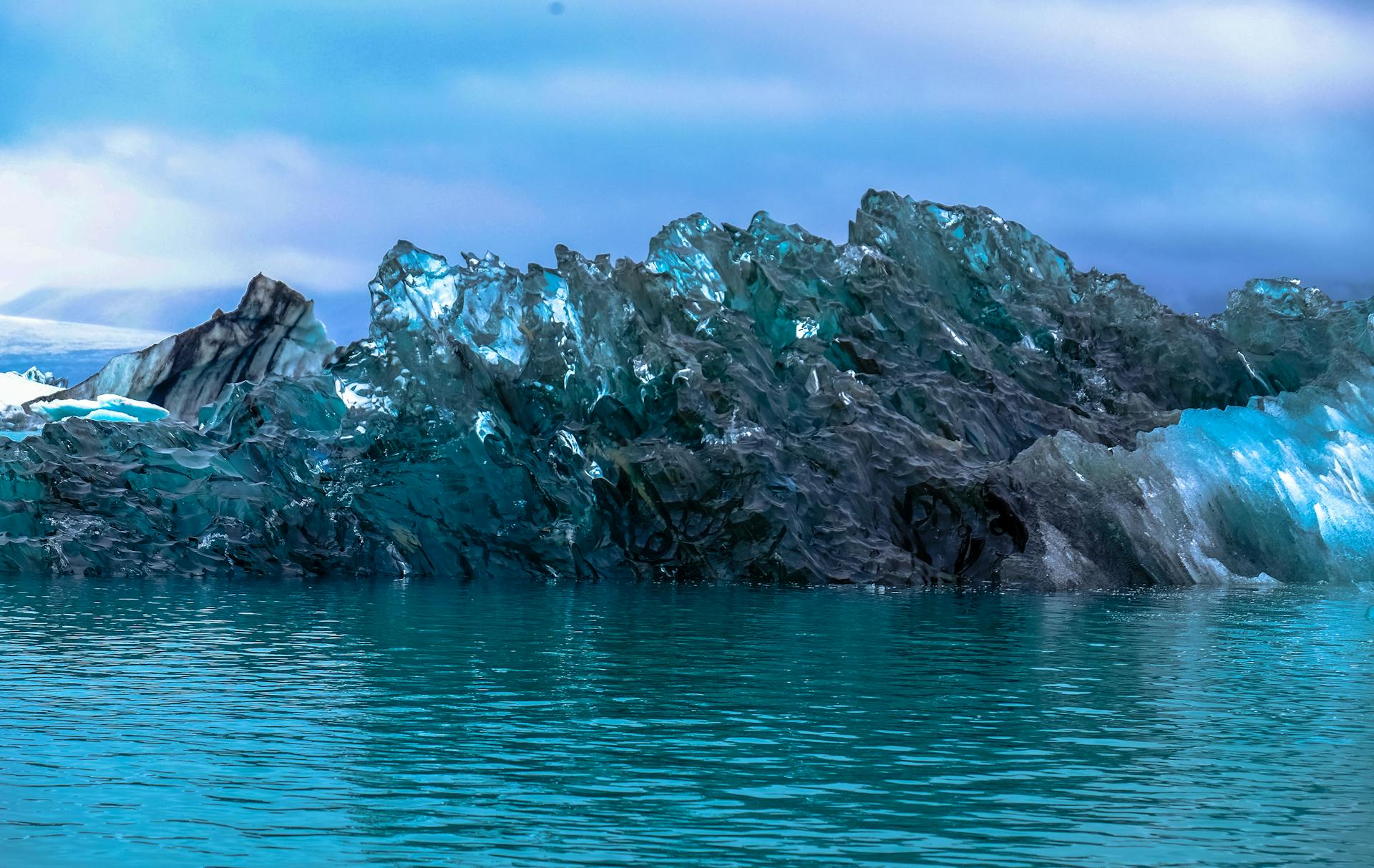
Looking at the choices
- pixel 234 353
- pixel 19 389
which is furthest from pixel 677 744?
pixel 19 389

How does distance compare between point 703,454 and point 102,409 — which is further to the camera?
point 102,409

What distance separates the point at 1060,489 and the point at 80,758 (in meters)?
46.8

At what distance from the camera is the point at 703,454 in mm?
58844

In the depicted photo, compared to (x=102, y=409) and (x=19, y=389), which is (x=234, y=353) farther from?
(x=19, y=389)

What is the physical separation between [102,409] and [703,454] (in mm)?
39948

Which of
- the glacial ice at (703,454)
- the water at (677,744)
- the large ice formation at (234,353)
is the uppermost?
the large ice formation at (234,353)

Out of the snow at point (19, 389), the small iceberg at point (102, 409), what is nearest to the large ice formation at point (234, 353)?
the small iceberg at point (102, 409)

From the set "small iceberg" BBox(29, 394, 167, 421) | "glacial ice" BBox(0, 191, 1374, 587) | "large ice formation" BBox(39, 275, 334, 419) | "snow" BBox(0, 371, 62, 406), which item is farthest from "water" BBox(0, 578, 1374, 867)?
"snow" BBox(0, 371, 62, 406)

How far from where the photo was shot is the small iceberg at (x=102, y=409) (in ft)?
263

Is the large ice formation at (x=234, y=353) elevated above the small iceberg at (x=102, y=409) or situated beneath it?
elevated above

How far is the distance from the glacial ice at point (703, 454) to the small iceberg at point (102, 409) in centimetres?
1159

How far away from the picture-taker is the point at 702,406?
6019 cm

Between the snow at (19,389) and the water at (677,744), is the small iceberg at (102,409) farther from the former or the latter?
the water at (677,744)

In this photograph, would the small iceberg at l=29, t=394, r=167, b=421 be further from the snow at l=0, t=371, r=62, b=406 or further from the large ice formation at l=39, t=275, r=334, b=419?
the snow at l=0, t=371, r=62, b=406
